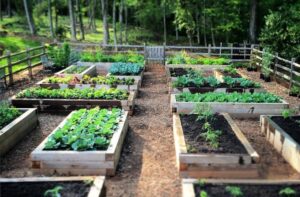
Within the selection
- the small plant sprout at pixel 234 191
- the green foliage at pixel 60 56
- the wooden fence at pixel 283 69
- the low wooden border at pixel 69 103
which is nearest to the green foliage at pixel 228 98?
the low wooden border at pixel 69 103

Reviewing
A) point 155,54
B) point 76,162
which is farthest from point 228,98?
point 155,54

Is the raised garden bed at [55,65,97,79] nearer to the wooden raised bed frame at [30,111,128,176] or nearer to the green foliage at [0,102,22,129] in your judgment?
the green foliage at [0,102,22,129]

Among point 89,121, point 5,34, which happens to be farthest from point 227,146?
point 5,34

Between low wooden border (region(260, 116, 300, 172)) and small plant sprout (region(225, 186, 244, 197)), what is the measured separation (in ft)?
6.76

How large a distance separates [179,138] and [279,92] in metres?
7.18

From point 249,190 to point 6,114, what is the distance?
5206mm

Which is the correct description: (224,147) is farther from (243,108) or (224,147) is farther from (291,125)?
(243,108)

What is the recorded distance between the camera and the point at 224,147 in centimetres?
630

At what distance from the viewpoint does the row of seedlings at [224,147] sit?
190 inches

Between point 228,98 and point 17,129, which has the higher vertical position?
point 228,98

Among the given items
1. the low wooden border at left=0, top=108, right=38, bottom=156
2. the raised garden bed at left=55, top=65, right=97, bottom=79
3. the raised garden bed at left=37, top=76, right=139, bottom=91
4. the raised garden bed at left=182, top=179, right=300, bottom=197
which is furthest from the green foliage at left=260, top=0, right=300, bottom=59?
the raised garden bed at left=182, top=179, right=300, bottom=197

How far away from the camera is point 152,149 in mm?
7270

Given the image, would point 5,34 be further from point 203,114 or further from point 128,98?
point 203,114

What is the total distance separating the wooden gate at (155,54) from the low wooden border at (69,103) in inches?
417
